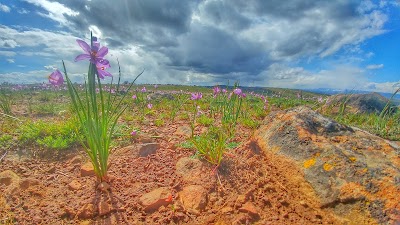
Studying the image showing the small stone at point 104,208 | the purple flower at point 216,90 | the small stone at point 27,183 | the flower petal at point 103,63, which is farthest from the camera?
the purple flower at point 216,90

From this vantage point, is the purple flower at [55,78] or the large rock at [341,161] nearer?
the large rock at [341,161]

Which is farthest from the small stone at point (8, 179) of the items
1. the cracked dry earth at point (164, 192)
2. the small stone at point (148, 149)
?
the small stone at point (148, 149)

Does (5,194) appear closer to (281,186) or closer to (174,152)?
(174,152)

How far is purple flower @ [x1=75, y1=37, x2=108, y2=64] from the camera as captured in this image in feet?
9.32

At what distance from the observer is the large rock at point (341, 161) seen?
2.39 m

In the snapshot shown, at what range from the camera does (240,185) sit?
122 inches

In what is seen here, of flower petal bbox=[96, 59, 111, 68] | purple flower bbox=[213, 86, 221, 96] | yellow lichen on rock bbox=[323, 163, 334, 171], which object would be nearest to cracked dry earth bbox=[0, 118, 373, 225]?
yellow lichen on rock bbox=[323, 163, 334, 171]

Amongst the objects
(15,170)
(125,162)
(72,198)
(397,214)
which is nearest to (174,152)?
(125,162)

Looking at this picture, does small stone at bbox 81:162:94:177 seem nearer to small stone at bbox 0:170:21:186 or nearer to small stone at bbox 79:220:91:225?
small stone at bbox 0:170:21:186

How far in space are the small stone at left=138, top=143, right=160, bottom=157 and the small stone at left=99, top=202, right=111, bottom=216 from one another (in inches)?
49.0

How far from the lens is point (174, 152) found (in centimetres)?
403

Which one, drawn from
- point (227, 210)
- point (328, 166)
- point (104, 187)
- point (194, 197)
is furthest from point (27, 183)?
point (328, 166)

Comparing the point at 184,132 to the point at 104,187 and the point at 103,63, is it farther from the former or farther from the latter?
the point at 103,63

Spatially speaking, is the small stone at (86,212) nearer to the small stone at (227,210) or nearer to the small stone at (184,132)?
the small stone at (227,210)
